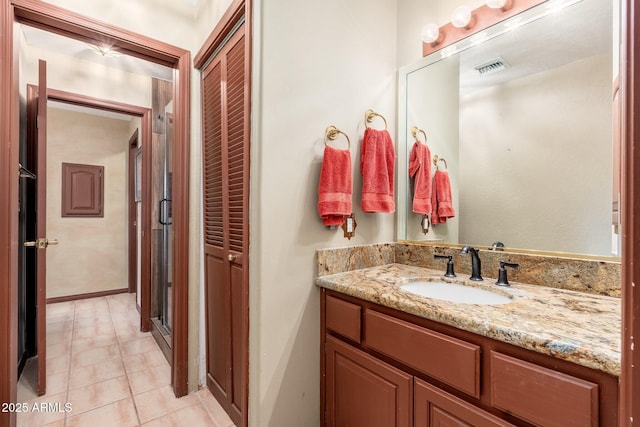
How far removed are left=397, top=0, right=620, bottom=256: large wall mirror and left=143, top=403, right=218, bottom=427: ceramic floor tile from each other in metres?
1.54

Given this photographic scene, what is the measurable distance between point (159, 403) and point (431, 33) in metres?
2.63

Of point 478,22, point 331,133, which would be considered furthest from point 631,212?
point 478,22

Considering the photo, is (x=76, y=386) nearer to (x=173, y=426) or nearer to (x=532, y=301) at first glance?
(x=173, y=426)

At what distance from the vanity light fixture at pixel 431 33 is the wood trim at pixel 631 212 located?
51.6 inches

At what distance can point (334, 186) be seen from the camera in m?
1.33

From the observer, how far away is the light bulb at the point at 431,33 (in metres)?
1.54

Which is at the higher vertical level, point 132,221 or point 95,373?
point 132,221

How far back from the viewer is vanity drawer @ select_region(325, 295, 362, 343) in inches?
46.1

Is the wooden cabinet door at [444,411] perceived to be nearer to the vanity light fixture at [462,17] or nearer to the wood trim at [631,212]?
the wood trim at [631,212]

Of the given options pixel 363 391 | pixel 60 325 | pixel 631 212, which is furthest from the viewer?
pixel 60 325

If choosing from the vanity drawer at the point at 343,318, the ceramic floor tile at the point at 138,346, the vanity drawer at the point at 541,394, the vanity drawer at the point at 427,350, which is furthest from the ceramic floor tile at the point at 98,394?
the vanity drawer at the point at 541,394

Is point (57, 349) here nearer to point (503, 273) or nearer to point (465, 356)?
point (465, 356)

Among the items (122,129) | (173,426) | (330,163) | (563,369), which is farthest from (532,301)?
(122,129)

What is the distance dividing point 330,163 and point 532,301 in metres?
0.91
